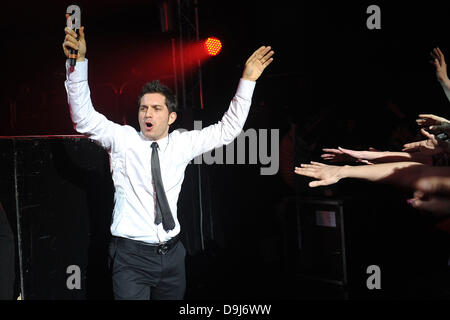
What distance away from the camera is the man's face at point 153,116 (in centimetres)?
235

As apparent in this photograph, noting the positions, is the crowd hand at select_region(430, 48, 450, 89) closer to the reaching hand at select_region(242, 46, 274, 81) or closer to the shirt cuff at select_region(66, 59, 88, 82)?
the reaching hand at select_region(242, 46, 274, 81)

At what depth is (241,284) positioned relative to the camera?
166 inches

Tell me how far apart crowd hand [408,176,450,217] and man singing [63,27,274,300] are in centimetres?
132

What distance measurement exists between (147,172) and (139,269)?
1.89 feet

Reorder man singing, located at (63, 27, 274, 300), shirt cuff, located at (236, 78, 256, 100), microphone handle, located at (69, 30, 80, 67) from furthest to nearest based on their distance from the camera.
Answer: shirt cuff, located at (236, 78, 256, 100)
man singing, located at (63, 27, 274, 300)
microphone handle, located at (69, 30, 80, 67)

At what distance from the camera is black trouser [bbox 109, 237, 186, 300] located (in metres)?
2.12

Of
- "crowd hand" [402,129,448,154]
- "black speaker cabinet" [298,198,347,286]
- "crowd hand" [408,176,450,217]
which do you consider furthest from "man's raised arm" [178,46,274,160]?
"black speaker cabinet" [298,198,347,286]

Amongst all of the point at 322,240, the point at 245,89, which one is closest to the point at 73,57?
the point at 245,89

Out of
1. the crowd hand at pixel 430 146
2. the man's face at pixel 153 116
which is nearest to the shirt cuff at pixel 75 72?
the man's face at pixel 153 116

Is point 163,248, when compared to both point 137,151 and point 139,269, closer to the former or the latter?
point 139,269

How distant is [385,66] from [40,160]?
15.4 feet

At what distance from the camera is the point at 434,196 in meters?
1.35

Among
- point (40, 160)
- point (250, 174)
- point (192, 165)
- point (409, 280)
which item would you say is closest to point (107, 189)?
point (40, 160)
